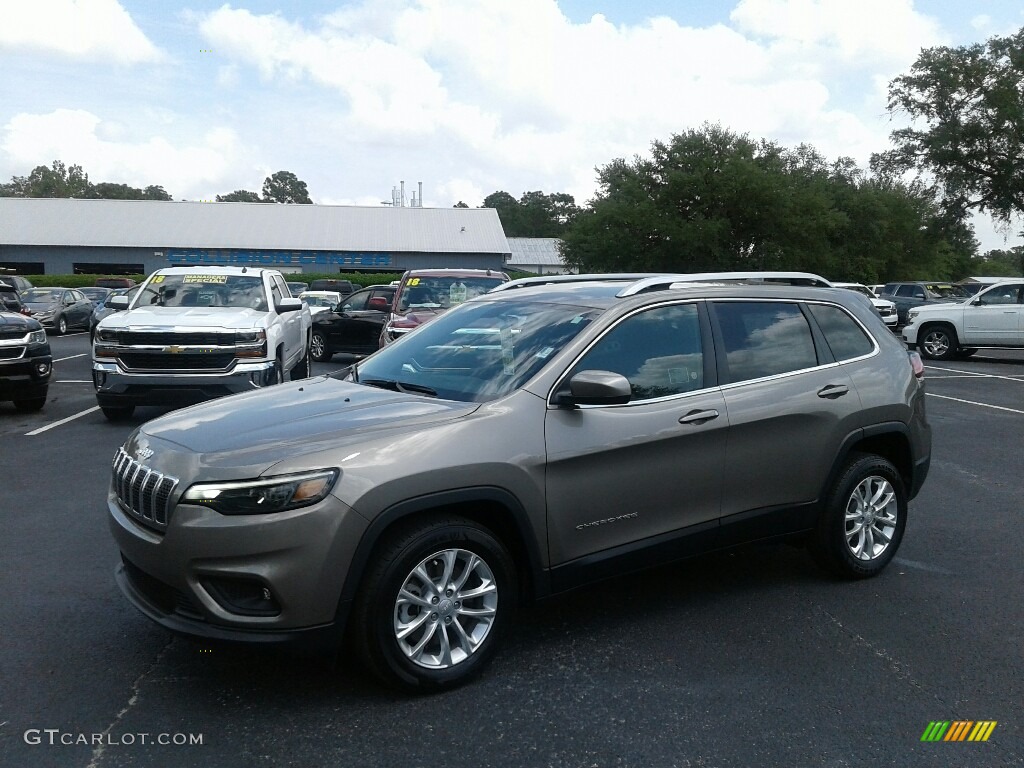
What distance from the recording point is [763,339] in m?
5.18

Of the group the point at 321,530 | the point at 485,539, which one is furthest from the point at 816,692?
the point at 321,530

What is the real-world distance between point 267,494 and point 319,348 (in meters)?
16.3

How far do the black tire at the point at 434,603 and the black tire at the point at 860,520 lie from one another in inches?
82.0

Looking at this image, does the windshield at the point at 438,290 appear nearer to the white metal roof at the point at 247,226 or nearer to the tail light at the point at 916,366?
the tail light at the point at 916,366

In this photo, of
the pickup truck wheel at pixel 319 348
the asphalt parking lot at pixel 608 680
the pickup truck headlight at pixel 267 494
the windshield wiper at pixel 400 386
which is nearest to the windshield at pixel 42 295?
the pickup truck wheel at pixel 319 348

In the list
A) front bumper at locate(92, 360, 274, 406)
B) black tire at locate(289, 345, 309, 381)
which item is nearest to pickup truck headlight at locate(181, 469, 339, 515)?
front bumper at locate(92, 360, 274, 406)

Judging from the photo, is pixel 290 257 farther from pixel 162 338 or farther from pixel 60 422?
pixel 162 338

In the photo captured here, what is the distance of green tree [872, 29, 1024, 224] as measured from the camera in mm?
41219

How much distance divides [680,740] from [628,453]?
132cm

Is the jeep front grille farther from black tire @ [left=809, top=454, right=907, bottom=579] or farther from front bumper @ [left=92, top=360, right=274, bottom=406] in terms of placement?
front bumper @ [left=92, top=360, right=274, bottom=406]

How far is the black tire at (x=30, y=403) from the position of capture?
1159cm

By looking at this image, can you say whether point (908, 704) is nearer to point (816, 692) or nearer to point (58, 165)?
point (816, 692)

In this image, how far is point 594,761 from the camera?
3.44 meters

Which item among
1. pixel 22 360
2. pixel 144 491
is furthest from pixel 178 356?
pixel 144 491
